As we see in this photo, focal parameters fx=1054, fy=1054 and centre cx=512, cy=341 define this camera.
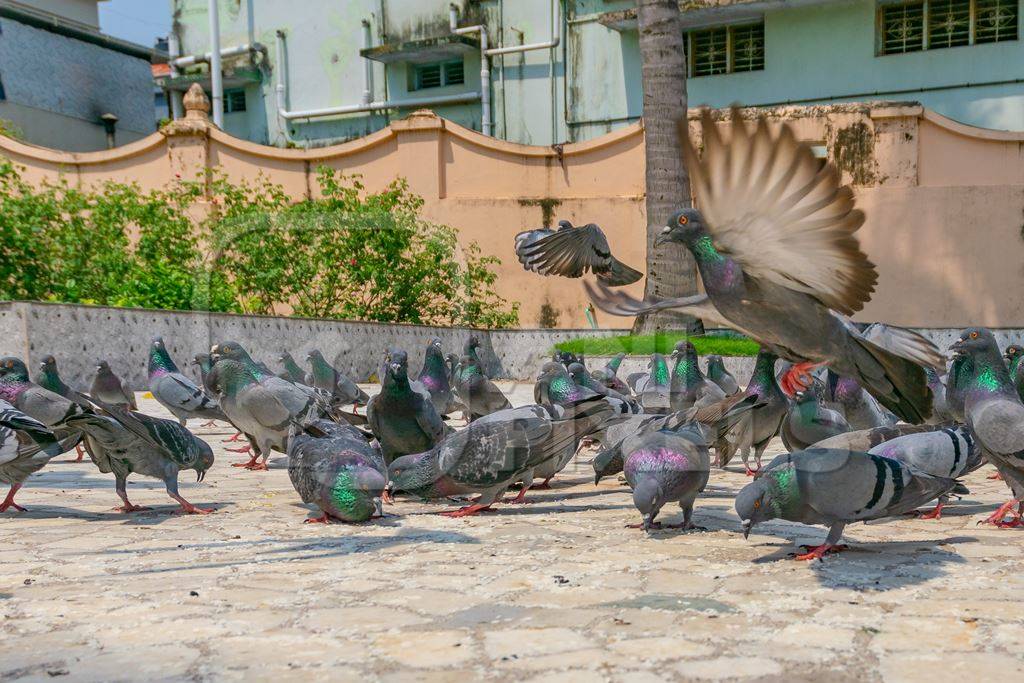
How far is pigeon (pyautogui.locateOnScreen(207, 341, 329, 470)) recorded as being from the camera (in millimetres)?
7070

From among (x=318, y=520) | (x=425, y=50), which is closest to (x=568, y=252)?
(x=318, y=520)

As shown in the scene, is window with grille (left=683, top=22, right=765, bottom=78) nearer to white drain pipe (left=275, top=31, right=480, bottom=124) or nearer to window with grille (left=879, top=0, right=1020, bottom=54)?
window with grille (left=879, top=0, right=1020, bottom=54)

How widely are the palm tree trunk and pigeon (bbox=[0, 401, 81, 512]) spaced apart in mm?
8964

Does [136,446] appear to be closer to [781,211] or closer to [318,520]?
[318,520]

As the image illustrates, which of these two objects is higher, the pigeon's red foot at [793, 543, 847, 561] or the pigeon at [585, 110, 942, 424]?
the pigeon at [585, 110, 942, 424]

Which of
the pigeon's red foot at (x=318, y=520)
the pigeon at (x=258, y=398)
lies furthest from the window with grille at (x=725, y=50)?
the pigeon's red foot at (x=318, y=520)

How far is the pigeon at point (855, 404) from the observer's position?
25.5ft

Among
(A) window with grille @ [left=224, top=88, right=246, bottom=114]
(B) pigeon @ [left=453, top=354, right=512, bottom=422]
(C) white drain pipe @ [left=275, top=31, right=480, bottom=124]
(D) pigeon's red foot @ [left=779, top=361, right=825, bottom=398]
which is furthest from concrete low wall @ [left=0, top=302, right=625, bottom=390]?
(A) window with grille @ [left=224, top=88, right=246, bottom=114]

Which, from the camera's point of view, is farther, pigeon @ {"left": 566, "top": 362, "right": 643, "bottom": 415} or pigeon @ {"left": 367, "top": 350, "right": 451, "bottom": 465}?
pigeon @ {"left": 566, "top": 362, "right": 643, "bottom": 415}

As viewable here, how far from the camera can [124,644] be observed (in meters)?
3.45

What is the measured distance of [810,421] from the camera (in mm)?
6746

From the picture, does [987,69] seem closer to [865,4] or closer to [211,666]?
[865,4]

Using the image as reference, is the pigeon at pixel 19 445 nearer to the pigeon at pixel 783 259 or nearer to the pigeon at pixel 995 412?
the pigeon at pixel 783 259

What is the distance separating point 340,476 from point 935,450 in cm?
308
